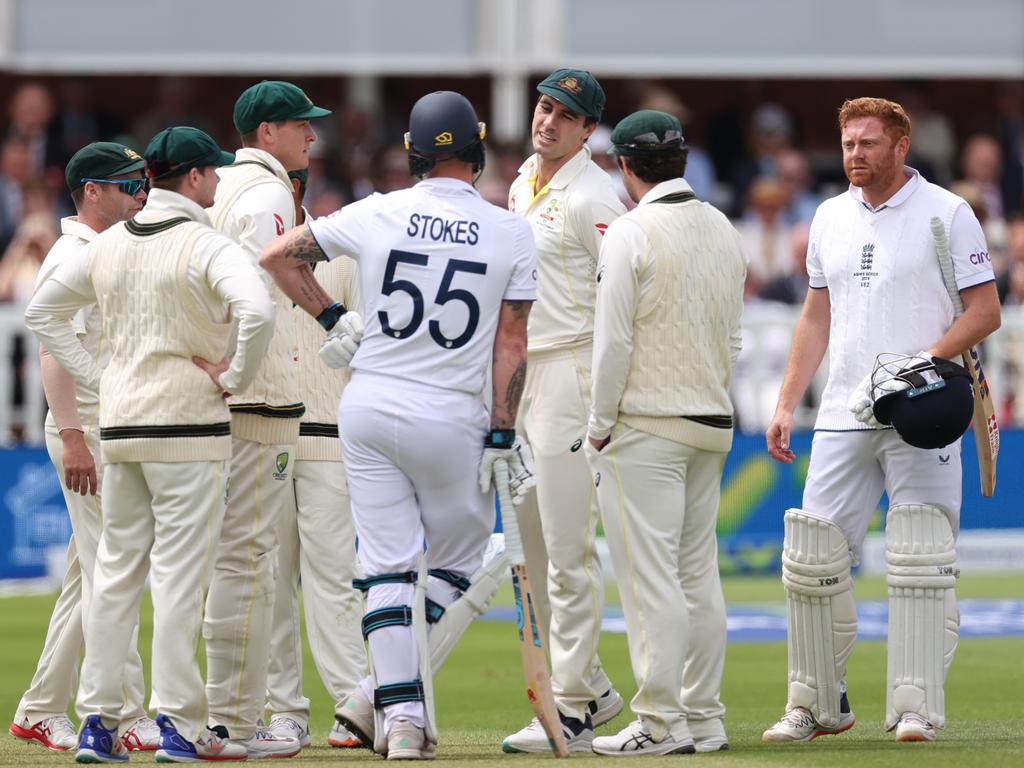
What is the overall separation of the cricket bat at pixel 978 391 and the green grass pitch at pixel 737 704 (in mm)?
1092

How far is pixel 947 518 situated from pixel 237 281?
2.91 meters

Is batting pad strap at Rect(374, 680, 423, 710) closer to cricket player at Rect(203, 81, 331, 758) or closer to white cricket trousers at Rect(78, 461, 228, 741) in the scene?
white cricket trousers at Rect(78, 461, 228, 741)

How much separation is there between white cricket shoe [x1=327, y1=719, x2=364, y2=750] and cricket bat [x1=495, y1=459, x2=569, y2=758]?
100cm

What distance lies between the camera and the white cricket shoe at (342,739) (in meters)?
7.73

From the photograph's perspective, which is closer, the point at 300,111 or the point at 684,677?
the point at 684,677

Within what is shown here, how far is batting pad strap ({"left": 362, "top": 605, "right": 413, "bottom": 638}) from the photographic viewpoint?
22.4ft

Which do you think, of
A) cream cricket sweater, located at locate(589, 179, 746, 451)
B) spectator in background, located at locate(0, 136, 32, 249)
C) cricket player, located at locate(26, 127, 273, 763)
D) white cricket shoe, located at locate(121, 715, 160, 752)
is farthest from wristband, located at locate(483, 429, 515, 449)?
spectator in background, located at locate(0, 136, 32, 249)

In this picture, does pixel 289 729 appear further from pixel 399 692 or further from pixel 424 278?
pixel 424 278

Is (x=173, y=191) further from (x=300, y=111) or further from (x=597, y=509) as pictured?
(x=597, y=509)

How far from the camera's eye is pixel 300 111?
7.91m

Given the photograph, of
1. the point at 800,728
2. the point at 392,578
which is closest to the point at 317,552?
the point at 392,578

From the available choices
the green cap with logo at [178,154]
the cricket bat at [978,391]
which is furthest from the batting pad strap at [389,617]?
the cricket bat at [978,391]

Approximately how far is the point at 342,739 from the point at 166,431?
1665 mm

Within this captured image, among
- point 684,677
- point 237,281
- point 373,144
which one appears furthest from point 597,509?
point 373,144
